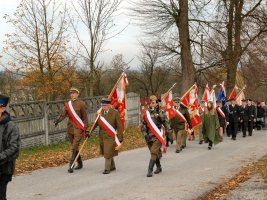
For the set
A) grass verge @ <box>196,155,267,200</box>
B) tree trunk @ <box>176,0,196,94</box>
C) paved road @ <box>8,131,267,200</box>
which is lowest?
grass verge @ <box>196,155,267,200</box>

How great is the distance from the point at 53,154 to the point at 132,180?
223 inches

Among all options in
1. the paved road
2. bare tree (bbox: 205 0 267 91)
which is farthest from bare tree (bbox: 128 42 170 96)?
the paved road

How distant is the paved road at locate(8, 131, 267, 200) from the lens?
333 inches

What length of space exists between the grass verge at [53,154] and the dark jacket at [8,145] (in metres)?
5.18

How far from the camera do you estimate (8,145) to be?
6117 millimetres

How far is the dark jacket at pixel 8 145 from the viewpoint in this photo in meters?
6.04

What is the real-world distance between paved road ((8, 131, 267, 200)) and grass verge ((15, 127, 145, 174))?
730 mm

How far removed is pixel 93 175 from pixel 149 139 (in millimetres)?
1509

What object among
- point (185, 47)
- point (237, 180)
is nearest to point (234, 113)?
point (185, 47)

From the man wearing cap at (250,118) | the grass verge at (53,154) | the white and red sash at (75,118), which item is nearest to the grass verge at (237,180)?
the white and red sash at (75,118)

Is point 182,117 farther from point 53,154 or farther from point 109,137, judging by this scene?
point 109,137

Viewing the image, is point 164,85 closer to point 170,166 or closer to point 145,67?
point 145,67

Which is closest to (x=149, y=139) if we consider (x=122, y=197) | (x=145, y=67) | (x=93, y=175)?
(x=93, y=175)

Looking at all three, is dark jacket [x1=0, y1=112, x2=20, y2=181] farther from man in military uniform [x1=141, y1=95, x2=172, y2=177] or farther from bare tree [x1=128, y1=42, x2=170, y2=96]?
bare tree [x1=128, y1=42, x2=170, y2=96]
